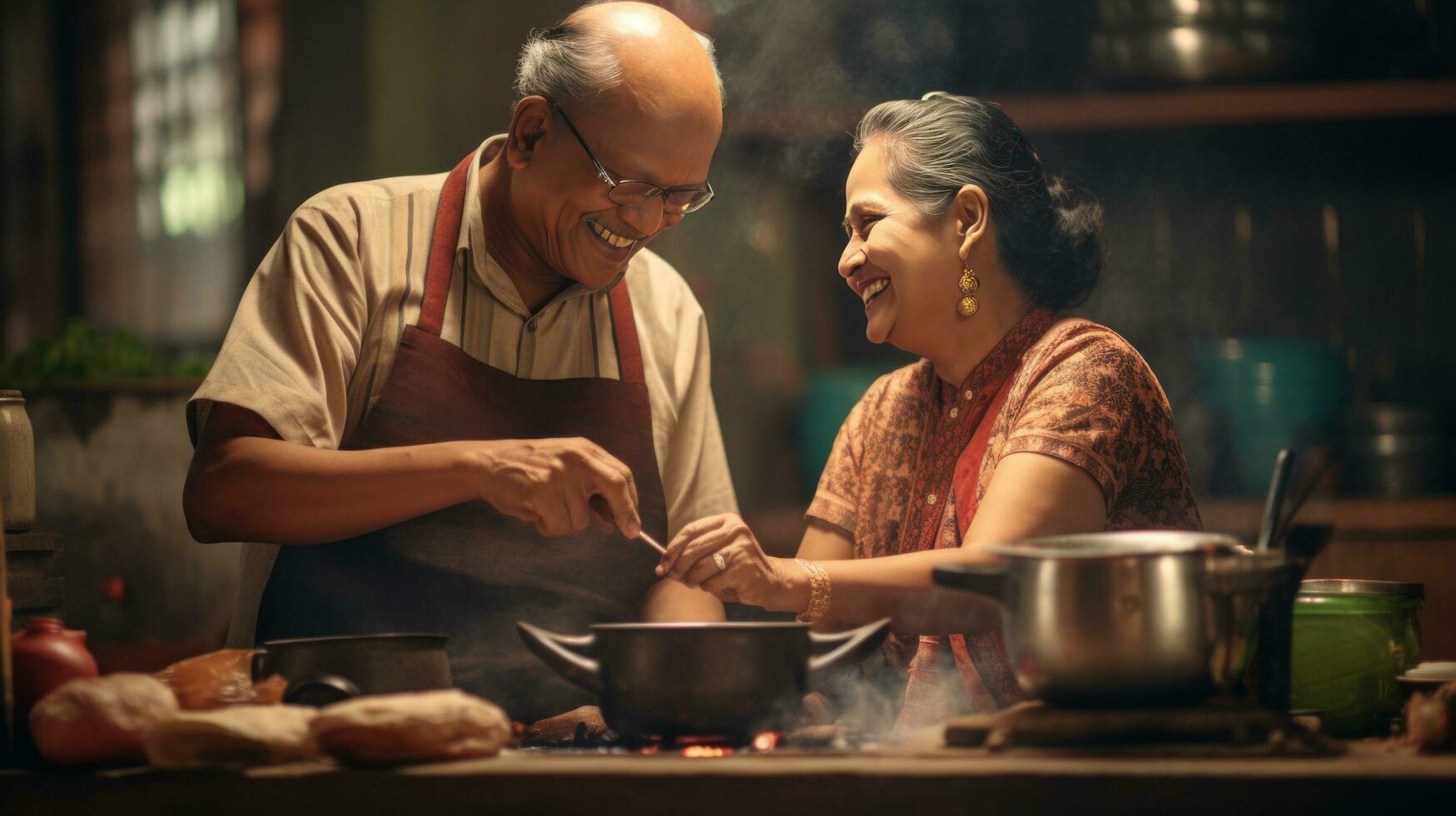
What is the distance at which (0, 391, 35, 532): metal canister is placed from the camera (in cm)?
176

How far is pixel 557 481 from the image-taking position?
68.9 inches

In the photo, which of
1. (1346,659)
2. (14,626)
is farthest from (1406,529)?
(14,626)

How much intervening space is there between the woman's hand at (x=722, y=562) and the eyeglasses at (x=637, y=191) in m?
0.54

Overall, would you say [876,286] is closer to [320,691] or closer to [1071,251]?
[1071,251]

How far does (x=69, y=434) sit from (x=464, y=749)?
6.71 feet

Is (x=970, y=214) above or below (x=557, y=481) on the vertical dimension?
above

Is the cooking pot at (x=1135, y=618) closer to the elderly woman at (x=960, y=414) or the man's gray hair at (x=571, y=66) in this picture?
the elderly woman at (x=960, y=414)

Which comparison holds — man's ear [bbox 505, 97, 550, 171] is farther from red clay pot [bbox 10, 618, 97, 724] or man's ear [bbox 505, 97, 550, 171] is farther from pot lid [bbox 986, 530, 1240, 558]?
pot lid [bbox 986, 530, 1240, 558]

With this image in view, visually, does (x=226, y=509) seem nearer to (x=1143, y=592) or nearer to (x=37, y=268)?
(x=1143, y=592)

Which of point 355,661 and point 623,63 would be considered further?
point 623,63

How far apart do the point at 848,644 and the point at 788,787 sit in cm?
24

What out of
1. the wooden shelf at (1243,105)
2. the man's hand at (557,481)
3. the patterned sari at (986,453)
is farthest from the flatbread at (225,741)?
the wooden shelf at (1243,105)

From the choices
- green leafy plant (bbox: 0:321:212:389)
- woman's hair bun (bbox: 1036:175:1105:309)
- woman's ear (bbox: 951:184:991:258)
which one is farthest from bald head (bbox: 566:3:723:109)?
green leafy plant (bbox: 0:321:212:389)

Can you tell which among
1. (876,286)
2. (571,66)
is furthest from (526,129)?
(876,286)
